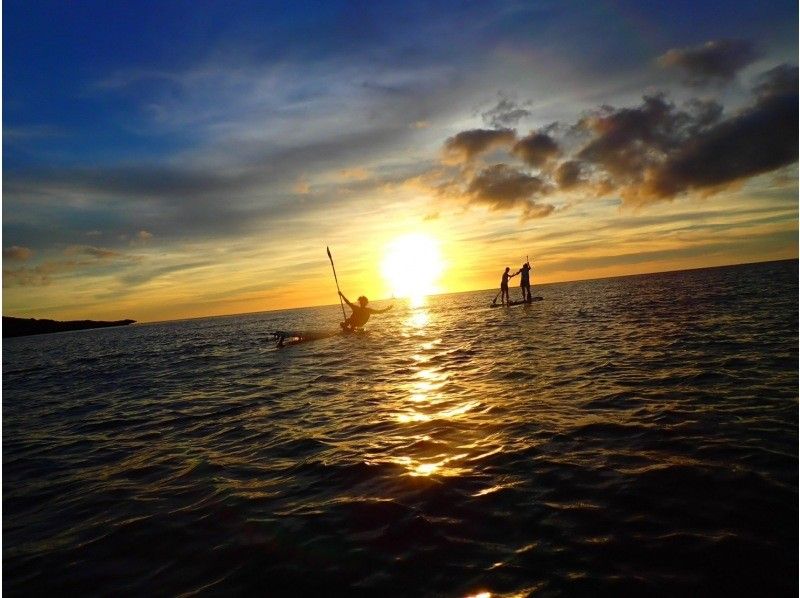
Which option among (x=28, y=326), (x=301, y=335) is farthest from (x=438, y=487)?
(x=28, y=326)

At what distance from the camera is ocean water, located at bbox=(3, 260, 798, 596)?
4562 mm

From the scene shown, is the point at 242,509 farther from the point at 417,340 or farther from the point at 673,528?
the point at 417,340

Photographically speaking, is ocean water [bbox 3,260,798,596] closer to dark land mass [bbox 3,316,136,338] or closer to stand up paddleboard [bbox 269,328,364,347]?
stand up paddleboard [bbox 269,328,364,347]

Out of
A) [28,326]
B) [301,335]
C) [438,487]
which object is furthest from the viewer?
[28,326]

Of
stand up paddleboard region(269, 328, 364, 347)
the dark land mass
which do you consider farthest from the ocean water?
the dark land mass

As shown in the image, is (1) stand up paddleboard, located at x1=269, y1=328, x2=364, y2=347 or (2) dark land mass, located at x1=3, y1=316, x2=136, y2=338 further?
(2) dark land mass, located at x1=3, y1=316, x2=136, y2=338

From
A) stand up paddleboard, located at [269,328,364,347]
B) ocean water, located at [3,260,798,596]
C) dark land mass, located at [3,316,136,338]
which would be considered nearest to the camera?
ocean water, located at [3,260,798,596]

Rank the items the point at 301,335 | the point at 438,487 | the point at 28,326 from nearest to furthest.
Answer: the point at 438,487 → the point at 301,335 → the point at 28,326

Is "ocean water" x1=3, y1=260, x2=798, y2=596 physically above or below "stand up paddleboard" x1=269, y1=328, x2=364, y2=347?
below

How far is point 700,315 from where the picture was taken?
82.2 feet

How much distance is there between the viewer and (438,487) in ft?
21.3

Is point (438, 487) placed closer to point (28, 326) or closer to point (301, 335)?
point (301, 335)

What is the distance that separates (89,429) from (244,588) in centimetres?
1099

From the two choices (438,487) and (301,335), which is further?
(301,335)
